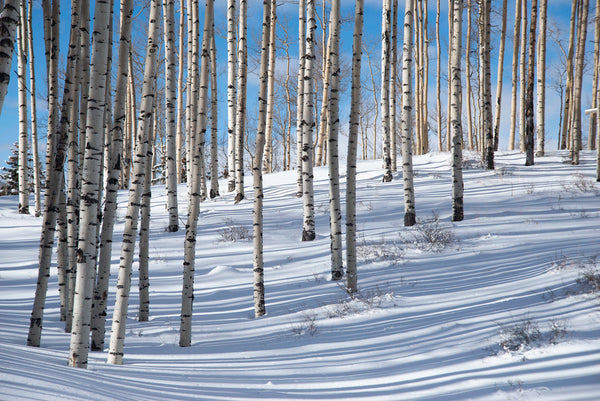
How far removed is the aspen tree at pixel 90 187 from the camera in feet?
12.6

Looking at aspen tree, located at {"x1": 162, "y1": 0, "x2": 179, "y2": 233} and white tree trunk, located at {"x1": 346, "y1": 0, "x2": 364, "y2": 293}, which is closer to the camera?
white tree trunk, located at {"x1": 346, "y1": 0, "x2": 364, "y2": 293}

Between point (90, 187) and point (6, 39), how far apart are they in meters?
1.59

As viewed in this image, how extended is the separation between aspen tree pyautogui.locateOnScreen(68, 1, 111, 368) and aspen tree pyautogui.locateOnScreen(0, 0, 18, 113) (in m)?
1.16

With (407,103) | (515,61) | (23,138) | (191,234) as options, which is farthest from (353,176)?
(515,61)

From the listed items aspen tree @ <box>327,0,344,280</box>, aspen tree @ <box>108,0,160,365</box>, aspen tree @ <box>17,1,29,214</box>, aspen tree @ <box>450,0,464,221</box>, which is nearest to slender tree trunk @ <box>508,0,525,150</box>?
aspen tree @ <box>450,0,464,221</box>

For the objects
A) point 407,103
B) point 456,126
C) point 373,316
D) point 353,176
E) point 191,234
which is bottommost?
point 373,316

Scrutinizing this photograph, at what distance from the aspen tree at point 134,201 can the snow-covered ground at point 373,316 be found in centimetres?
40

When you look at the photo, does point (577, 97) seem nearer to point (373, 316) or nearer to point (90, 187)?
point (373, 316)

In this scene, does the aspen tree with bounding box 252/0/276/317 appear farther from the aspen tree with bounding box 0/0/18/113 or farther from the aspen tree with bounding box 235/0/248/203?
the aspen tree with bounding box 0/0/18/113

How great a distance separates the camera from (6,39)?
264 cm

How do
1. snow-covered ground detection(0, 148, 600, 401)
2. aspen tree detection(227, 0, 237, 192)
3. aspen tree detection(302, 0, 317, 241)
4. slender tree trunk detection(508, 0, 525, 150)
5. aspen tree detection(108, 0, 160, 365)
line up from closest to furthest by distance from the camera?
snow-covered ground detection(0, 148, 600, 401)
aspen tree detection(108, 0, 160, 365)
aspen tree detection(302, 0, 317, 241)
aspen tree detection(227, 0, 237, 192)
slender tree trunk detection(508, 0, 525, 150)

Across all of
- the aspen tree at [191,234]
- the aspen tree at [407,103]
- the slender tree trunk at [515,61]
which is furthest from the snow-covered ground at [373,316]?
the slender tree trunk at [515,61]

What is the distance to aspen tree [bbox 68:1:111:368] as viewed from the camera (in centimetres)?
384

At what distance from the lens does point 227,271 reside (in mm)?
8297
